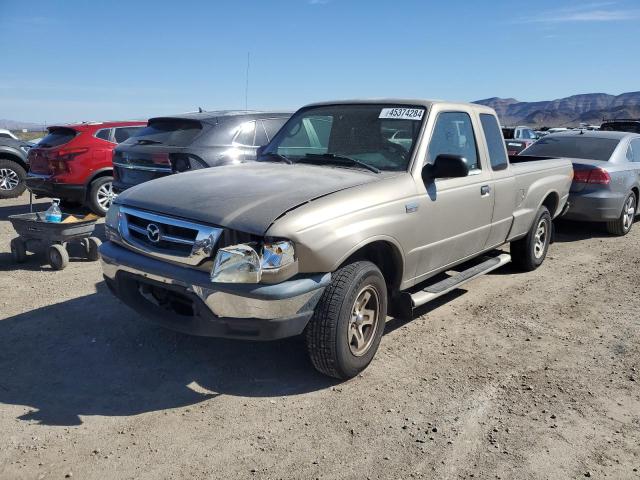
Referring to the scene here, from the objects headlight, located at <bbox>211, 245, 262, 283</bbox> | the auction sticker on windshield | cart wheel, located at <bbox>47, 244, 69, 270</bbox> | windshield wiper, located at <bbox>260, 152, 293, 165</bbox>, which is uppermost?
the auction sticker on windshield

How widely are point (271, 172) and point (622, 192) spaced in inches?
256

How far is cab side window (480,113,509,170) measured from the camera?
5.32 meters

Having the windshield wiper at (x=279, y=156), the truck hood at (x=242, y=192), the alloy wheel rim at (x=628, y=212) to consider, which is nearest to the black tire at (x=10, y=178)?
the windshield wiper at (x=279, y=156)

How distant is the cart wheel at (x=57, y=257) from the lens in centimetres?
623

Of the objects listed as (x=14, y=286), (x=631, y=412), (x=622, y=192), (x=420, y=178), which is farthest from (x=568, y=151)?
(x=14, y=286)

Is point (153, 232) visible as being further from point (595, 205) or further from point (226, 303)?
point (595, 205)

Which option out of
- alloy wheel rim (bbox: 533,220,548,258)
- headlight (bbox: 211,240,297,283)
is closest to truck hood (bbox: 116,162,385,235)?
headlight (bbox: 211,240,297,283)

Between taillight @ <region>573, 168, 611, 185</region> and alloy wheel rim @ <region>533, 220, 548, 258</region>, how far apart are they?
209 cm

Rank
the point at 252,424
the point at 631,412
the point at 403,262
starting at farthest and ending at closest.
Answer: the point at 403,262 → the point at 631,412 → the point at 252,424

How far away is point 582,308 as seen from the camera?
17.6ft

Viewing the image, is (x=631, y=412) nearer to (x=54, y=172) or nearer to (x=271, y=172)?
(x=271, y=172)

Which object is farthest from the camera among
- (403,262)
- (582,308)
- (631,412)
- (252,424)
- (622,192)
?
(622,192)

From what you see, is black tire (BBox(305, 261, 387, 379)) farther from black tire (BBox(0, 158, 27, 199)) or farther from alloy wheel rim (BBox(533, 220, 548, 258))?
black tire (BBox(0, 158, 27, 199))

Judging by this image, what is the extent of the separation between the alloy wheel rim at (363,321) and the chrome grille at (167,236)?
1.05 meters
